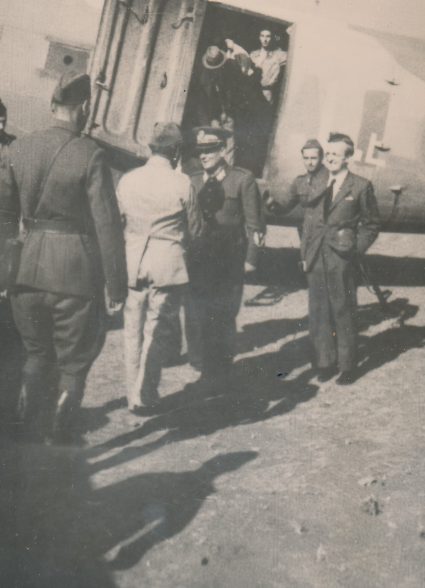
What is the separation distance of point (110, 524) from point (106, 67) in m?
5.22

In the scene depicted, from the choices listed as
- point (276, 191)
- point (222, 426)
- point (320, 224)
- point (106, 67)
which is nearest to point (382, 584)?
point (222, 426)

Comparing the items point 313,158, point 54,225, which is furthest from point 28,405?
point 313,158

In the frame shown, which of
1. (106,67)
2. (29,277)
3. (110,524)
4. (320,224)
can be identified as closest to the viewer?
(110,524)

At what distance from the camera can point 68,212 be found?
11.8 ft

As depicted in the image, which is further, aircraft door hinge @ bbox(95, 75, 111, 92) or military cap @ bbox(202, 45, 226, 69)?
aircraft door hinge @ bbox(95, 75, 111, 92)

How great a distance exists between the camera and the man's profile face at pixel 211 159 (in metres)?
5.23

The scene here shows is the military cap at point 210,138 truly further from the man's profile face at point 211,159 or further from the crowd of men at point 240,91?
the crowd of men at point 240,91

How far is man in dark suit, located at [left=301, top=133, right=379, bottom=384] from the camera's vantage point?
5.16 metres

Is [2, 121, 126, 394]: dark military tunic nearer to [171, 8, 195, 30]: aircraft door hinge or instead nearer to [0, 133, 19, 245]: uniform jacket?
[0, 133, 19, 245]: uniform jacket

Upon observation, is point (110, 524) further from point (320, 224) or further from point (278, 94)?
point (278, 94)

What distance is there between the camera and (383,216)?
27.1ft

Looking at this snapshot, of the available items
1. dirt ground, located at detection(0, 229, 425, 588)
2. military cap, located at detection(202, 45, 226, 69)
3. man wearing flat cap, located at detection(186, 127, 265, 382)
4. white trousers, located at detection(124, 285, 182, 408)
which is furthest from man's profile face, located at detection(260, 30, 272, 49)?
white trousers, located at detection(124, 285, 182, 408)

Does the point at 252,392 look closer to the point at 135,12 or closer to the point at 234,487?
the point at 234,487

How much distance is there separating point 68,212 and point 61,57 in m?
6.34
